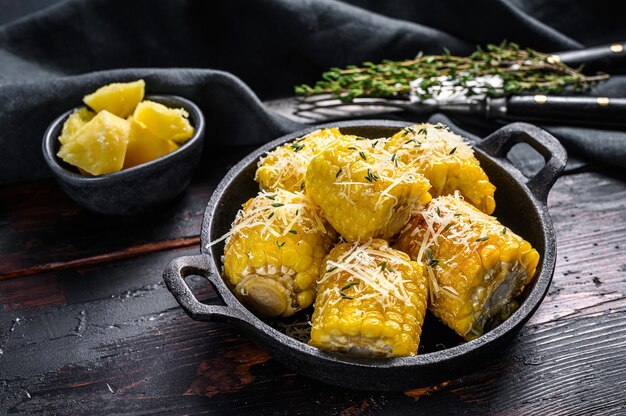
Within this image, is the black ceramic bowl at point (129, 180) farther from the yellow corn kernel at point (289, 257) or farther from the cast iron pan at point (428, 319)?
the yellow corn kernel at point (289, 257)

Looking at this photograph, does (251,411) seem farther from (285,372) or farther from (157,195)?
(157,195)

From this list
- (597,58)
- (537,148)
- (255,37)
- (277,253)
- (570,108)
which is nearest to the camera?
(277,253)

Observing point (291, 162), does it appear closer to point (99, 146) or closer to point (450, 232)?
point (450, 232)

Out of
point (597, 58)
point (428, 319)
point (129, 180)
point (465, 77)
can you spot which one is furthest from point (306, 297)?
point (597, 58)

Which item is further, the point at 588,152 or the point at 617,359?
the point at 588,152

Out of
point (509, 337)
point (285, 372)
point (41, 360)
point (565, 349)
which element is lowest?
point (41, 360)

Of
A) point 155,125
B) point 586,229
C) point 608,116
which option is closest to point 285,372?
point 155,125
